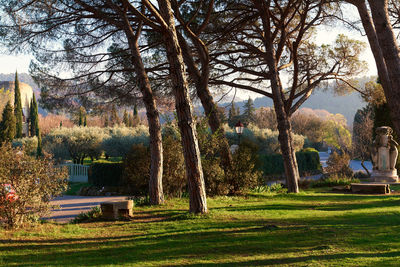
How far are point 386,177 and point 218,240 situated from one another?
44.7 feet

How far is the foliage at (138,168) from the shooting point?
10.5 metres

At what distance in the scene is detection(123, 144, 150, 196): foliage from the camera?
10.5m

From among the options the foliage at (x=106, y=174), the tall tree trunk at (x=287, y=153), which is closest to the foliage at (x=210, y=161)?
the tall tree trunk at (x=287, y=153)

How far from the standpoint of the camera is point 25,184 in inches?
249

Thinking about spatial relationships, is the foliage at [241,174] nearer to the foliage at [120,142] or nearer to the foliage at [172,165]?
the foliage at [172,165]

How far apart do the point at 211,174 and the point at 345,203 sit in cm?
359

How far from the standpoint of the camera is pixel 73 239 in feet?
19.3

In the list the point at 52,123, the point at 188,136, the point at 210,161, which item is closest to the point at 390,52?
the point at 188,136

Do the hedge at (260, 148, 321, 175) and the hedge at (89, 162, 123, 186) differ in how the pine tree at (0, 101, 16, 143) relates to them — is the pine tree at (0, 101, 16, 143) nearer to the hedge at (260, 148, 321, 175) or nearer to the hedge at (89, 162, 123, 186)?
the hedge at (89, 162, 123, 186)

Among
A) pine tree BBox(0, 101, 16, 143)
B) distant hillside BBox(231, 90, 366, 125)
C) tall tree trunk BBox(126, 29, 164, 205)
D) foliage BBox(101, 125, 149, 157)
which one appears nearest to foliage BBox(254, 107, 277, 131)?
foliage BBox(101, 125, 149, 157)

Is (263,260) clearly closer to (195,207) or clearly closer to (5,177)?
(195,207)

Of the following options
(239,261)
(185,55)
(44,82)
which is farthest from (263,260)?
(44,82)

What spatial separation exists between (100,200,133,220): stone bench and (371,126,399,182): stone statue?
42.4 feet

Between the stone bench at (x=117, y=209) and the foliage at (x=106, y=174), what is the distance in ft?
28.6
